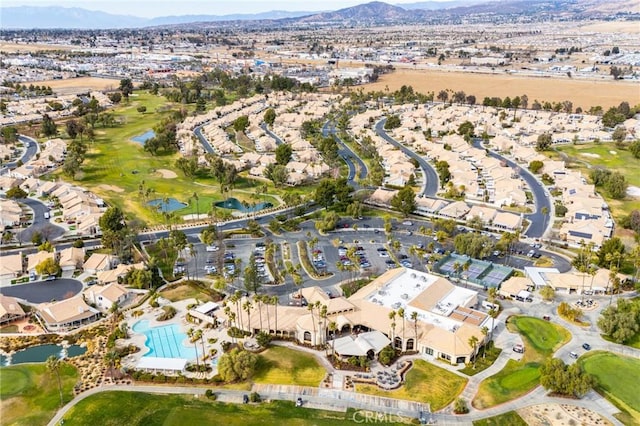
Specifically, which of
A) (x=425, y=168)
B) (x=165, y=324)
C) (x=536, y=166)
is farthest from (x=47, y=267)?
(x=536, y=166)

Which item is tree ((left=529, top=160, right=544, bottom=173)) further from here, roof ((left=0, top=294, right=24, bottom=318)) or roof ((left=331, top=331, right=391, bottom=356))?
roof ((left=0, top=294, right=24, bottom=318))

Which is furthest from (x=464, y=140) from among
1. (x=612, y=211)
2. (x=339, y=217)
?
(x=339, y=217)

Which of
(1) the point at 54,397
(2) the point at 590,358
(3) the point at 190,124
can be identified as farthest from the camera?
(3) the point at 190,124

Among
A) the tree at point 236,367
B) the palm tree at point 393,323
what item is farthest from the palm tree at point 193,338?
the palm tree at point 393,323

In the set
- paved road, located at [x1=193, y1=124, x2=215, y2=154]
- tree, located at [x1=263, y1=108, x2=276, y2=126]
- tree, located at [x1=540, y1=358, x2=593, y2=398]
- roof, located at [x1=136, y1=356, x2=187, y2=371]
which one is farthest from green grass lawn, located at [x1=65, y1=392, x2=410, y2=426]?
tree, located at [x1=263, y1=108, x2=276, y2=126]

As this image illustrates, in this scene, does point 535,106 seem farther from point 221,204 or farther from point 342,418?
point 342,418
